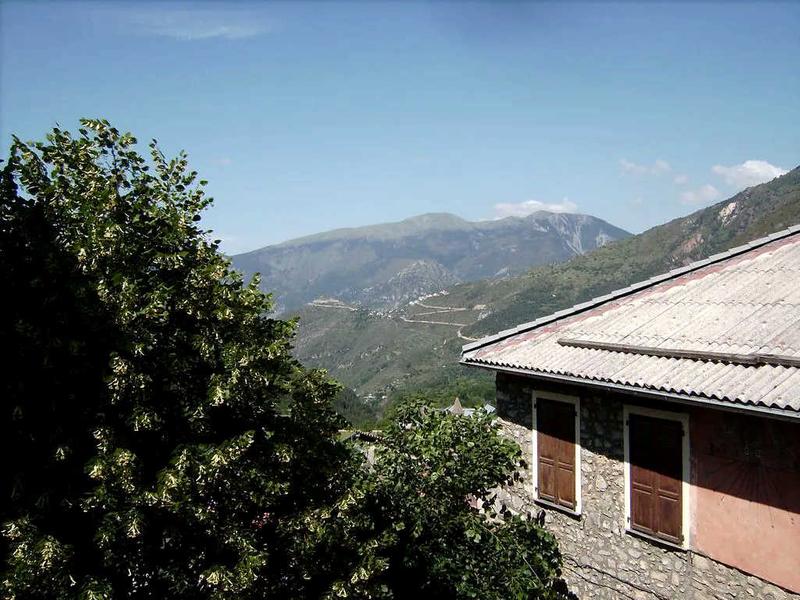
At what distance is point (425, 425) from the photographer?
31.8ft

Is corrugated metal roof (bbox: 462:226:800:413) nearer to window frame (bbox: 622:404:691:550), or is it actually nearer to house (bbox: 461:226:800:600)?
house (bbox: 461:226:800:600)

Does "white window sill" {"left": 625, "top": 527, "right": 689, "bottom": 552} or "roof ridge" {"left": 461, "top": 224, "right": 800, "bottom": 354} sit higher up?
"roof ridge" {"left": 461, "top": 224, "right": 800, "bottom": 354}

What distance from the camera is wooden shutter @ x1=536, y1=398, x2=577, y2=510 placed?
955cm

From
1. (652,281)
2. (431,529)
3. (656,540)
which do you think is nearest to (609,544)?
(656,540)

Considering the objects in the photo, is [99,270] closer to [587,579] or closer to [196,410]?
[196,410]

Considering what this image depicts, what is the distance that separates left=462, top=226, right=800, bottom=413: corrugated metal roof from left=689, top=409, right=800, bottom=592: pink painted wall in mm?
585

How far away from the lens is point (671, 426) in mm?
8117

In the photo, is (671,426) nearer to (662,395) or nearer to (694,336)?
(662,395)

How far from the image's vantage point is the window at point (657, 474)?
802 cm

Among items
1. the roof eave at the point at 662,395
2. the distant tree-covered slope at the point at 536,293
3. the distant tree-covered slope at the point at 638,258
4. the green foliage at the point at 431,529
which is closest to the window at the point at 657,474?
the roof eave at the point at 662,395

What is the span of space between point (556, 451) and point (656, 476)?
181 cm

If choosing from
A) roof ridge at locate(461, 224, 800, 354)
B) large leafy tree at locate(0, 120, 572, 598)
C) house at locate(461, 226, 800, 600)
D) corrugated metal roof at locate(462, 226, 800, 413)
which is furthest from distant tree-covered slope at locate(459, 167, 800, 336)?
large leafy tree at locate(0, 120, 572, 598)

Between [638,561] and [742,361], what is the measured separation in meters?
3.39

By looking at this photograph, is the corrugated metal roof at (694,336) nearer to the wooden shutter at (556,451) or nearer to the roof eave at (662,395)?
the roof eave at (662,395)
